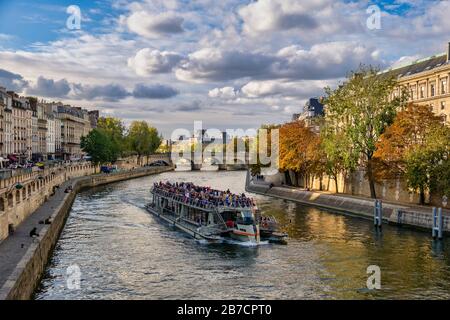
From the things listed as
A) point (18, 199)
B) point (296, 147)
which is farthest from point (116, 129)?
point (18, 199)

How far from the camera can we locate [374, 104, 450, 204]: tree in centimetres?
5497

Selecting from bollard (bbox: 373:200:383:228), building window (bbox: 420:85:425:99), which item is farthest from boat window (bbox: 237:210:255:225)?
building window (bbox: 420:85:425:99)

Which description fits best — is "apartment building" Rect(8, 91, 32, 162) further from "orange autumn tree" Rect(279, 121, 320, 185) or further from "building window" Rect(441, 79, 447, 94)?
"building window" Rect(441, 79, 447, 94)

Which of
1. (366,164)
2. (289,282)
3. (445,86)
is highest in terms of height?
(445,86)

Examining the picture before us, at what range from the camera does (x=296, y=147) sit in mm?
89875

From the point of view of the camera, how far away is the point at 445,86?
242 ft

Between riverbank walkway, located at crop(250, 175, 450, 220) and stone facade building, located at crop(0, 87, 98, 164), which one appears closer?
riverbank walkway, located at crop(250, 175, 450, 220)

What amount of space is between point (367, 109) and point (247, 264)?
36571 mm

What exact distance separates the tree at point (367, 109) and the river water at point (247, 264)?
48.6 ft

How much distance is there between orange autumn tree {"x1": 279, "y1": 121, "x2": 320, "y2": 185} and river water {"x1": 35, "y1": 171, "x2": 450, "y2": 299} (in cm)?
3010
